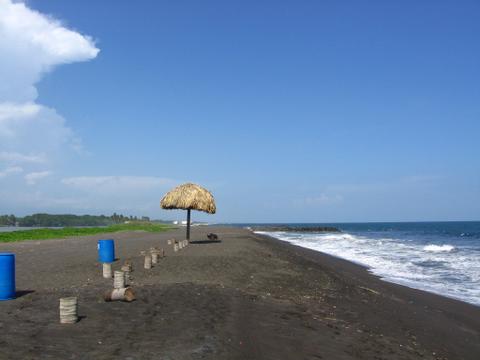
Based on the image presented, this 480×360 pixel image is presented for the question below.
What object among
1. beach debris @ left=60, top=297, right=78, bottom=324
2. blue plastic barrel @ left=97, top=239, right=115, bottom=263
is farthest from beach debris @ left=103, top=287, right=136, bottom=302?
blue plastic barrel @ left=97, top=239, right=115, bottom=263

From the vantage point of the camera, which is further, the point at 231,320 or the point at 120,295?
the point at 120,295

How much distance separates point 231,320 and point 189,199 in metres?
16.8

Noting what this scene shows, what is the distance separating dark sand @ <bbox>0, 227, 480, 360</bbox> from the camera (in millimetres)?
7062

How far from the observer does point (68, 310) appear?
8.09 m

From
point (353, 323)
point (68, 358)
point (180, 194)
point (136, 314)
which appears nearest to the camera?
point (68, 358)

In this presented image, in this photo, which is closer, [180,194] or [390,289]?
[390,289]

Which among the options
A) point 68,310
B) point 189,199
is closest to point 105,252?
point 189,199

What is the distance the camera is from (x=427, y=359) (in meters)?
7.72

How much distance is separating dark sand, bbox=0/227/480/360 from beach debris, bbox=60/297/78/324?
15 centimetres

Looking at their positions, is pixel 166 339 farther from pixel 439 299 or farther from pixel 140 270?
pixel 439 299

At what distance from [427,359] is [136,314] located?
5.21 meters

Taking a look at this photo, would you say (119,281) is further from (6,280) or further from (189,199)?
(189,199)

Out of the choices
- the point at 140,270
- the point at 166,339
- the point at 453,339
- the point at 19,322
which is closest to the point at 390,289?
the point at 453,339

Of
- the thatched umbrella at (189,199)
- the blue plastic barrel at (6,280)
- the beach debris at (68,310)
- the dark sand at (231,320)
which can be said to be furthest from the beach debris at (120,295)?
the thatched umbrella at (189,199)
